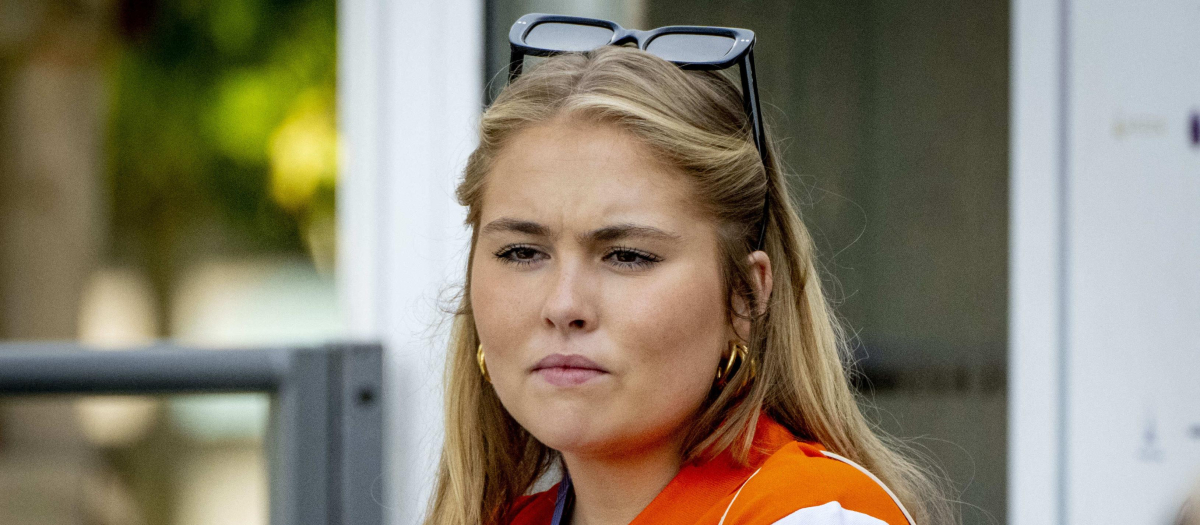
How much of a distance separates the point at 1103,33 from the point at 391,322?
190 cm

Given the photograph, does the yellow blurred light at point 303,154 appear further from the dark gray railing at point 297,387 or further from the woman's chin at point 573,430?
the woman's chin at point 573,430

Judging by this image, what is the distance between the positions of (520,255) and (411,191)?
4.63ft

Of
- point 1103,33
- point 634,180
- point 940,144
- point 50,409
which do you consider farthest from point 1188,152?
point 50,409

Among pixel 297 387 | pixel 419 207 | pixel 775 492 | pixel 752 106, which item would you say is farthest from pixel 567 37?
pixel 297 387

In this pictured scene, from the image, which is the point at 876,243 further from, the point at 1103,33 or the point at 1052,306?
the point at 1103,33

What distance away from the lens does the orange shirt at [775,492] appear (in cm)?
139

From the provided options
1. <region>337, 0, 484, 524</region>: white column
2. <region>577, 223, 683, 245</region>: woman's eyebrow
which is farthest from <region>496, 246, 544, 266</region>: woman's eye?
<region>337, 0, 484, 524</region>: white column

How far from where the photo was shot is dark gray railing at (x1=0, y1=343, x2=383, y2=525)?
116 inches

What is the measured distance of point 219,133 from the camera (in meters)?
3.31

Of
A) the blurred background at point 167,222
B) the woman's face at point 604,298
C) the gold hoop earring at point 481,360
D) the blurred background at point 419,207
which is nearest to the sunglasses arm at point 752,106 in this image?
the woman's face at point 604,298

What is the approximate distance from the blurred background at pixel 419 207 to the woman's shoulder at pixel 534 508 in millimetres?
876

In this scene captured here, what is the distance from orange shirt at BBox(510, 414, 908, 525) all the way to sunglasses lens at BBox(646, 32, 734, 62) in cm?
53

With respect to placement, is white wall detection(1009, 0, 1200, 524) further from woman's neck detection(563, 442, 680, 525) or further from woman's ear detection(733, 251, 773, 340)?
woman's neck detection(563, 442, 680, 525)

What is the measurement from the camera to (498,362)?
1.67 metres
